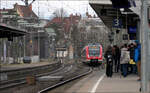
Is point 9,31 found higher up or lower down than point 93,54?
higher up

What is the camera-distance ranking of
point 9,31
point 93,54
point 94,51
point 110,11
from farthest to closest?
1. point 94,51
2. point 93,54
3. point 9,31
4. point 110,11

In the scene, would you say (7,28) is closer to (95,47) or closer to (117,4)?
(117,4)

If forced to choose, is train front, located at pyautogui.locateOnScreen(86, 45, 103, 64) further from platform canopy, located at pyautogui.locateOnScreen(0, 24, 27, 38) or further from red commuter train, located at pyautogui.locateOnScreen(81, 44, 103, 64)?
platform canopy, located at pyautogui.locateOnScreen(0, 24, 27, 38)

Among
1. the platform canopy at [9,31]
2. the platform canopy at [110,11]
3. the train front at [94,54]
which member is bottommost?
the train front at [94,54]

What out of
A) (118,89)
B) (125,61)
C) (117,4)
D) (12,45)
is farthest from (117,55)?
(12,45)

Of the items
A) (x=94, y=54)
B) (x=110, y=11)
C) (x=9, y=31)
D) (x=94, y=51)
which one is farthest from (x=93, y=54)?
(x=110, y=11)

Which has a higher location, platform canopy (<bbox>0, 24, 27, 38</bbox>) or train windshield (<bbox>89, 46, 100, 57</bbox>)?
platform canopy (<bbox>0, 24, 27, 38</bbox>)

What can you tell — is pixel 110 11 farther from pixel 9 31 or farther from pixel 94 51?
pixel 94 51

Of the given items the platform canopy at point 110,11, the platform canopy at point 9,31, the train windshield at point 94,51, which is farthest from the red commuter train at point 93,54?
the platform canopy at point 110,11

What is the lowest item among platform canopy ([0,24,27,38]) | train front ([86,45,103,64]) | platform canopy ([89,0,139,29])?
train front ([86,45,103,64])

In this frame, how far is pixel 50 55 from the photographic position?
89625mm

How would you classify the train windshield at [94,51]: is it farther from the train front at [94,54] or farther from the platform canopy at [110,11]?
the platform canopy at [110,11]

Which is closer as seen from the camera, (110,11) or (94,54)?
(110,11)

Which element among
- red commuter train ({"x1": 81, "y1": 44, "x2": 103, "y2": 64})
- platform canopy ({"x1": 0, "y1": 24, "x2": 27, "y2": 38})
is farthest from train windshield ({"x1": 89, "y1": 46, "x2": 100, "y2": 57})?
platform canopy ({"x1": 0, "y1": 24, "x2": 27, "y2": 38})
